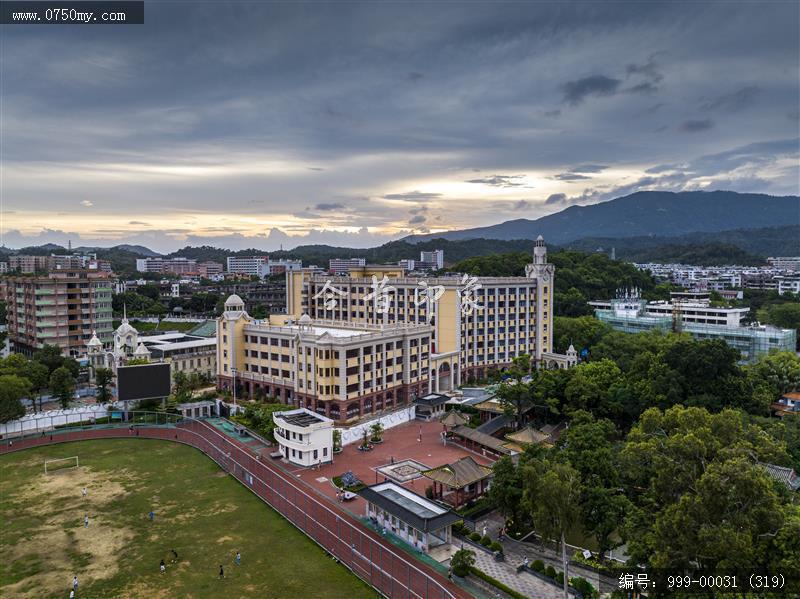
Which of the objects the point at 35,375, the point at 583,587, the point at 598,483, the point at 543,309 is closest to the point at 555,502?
the point at 583,587

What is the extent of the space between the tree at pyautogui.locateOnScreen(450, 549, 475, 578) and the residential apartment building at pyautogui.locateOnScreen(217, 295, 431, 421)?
3315 cm

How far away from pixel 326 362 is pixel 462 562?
35240 millimetres

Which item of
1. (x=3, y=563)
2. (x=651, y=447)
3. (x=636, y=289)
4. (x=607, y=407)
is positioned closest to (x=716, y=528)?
(x=651, y=447)

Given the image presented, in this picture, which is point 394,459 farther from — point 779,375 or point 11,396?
point 779,375

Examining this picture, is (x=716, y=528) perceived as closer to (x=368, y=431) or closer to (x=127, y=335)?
(x=368, y=431)

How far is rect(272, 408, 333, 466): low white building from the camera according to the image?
5153 cm

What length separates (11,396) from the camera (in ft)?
194

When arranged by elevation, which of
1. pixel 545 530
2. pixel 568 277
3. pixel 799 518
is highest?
pixel 568 277

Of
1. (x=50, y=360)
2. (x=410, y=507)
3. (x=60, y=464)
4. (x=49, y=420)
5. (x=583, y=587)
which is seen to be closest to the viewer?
(x=583, y=587)

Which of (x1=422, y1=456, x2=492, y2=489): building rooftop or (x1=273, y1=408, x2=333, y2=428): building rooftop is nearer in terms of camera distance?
(x1=422, y1=456, x2=492, y2=489): building rooftop

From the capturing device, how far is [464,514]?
41562mm

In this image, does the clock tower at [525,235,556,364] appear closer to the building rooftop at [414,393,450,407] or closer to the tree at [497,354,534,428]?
the building rooftop at [414,393,450,407]

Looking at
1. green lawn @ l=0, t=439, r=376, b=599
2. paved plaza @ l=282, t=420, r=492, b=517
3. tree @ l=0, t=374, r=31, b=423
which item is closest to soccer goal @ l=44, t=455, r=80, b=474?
green lawn @ l=0, t=439, r=376, b=599

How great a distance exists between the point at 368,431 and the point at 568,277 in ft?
299
